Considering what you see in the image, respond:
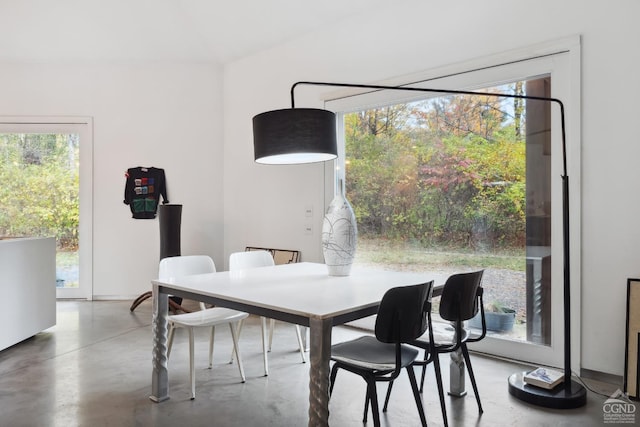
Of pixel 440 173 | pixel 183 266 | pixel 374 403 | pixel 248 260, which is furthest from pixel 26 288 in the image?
pixel 440 173

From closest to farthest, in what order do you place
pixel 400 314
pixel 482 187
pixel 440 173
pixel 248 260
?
pixel 400 314
pixel 248 260
pixel 482 187
pixel 440 173

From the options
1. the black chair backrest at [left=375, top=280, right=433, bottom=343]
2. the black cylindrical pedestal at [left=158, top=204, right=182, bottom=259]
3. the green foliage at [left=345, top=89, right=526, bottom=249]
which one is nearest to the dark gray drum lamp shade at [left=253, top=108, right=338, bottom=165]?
the black chair backrest at [left=375, top=280, right=433, bottom=343]

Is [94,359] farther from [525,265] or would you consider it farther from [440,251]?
[525,265]

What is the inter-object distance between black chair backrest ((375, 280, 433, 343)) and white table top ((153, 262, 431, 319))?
0.42 feet

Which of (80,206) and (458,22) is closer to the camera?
(458,22)

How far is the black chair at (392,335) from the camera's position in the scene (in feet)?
6.61

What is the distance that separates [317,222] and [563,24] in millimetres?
2724

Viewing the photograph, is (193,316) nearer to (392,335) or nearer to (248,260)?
(248,260)

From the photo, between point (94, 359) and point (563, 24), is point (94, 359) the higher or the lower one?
the lower one

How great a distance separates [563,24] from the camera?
3238 mm

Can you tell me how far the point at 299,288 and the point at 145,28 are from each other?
430 centimetres

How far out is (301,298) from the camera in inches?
88.4

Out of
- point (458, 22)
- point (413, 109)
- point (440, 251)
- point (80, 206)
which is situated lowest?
point (440, 251)

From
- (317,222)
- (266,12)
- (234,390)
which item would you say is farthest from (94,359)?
(266,12)
